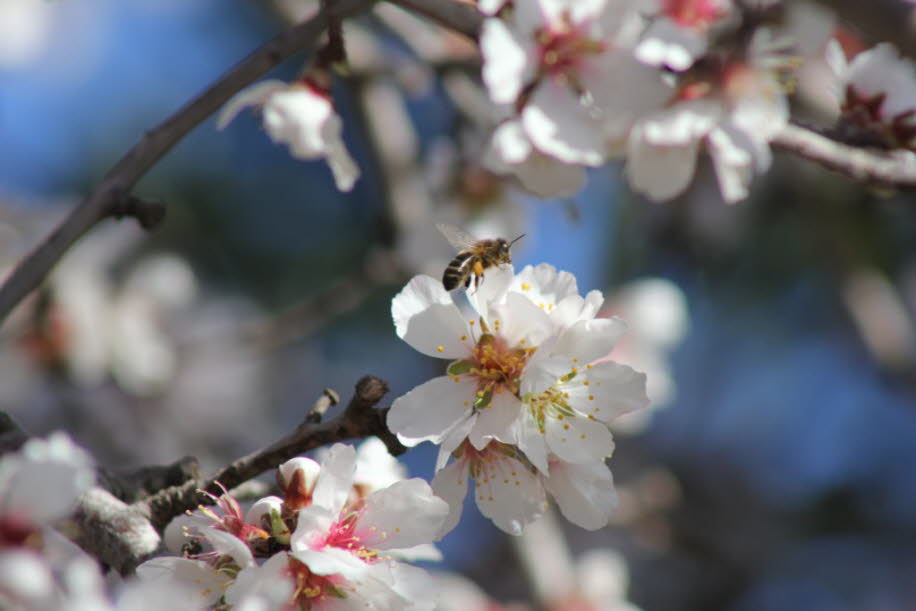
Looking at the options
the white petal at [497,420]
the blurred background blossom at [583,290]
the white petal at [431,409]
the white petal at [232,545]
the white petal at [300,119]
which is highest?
the white petal at [300,119]

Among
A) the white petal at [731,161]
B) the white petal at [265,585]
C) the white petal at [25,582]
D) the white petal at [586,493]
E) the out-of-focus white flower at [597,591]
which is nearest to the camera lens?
the white petal at [25,582]

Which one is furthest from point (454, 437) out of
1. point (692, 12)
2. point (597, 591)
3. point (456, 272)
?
point (597, 591)

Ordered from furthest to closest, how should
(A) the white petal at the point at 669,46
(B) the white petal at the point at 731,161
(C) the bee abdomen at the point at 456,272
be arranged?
(C) the bee abdomen at the point at 456,272 → (B) the white petal at the point at 731,161 → (A) the white petal at the point at 669,46

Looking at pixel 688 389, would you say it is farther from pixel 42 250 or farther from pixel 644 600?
pixel 42 250

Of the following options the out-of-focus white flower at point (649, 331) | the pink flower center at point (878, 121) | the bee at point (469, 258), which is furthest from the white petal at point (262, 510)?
the out-of-focus white flower at point (649, 331)

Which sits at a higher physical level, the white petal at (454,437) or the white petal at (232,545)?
the white petal at (232,545)

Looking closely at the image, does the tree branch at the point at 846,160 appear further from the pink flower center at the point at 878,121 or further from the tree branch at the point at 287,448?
the tree branch at the point at 287,448

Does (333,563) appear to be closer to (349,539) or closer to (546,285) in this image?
(349,539)

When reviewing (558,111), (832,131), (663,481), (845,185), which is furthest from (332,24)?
(845,185)
